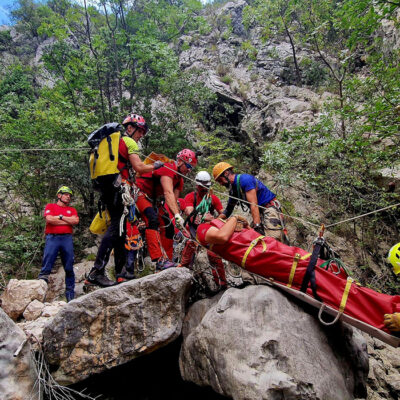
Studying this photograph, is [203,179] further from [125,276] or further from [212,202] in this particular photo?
[125,276]

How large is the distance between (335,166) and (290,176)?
3.67 feet

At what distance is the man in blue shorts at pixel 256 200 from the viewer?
4164 millimetres

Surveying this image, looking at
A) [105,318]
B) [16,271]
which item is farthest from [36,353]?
[16,271]

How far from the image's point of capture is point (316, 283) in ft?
8.46

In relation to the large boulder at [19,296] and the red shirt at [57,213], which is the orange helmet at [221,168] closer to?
the red shirt at [57,213]

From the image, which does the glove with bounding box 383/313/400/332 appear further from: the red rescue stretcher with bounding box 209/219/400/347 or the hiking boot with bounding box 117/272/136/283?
the hiking boot with bounding box 117/272/136/283

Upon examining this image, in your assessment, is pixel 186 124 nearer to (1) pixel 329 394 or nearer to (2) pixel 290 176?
(2) pixel 290 176

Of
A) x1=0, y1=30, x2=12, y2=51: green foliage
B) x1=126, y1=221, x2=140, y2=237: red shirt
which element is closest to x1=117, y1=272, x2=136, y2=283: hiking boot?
x1=126, y1=221, x2=140, y2=237: red shirt

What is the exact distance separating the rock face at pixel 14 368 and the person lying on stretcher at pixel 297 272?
2151mm

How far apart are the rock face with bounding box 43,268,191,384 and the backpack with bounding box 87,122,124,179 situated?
170 centimetres

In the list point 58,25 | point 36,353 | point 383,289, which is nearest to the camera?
point 36,353

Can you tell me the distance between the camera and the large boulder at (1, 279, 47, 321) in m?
3.72

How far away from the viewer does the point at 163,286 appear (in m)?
3.08

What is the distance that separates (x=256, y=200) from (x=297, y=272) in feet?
5.84
